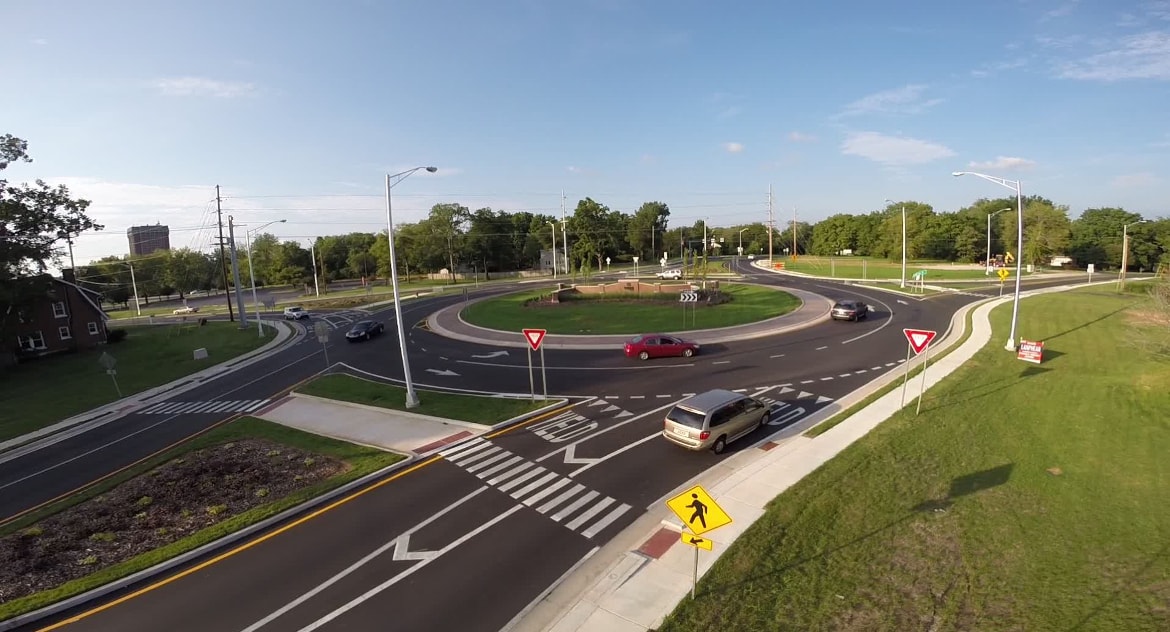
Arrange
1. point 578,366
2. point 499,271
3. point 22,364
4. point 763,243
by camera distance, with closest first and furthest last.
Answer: point 578,366, point 22,364, point 499,271, point 763,243

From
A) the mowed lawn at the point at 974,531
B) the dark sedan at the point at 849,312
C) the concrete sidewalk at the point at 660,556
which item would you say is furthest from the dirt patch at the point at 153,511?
the dark sedan at the point at 849,312

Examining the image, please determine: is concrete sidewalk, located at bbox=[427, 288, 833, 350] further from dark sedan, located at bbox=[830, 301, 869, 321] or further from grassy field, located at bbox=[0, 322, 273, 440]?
grassy field, located at bbox=[0, 322, 273, 440]

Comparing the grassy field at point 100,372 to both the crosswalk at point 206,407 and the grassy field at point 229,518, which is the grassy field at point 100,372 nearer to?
the crosswalk at point 206,407

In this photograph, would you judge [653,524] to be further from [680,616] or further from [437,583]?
[437,583]

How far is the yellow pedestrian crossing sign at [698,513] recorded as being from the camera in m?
8.34

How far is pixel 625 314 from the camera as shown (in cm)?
4362

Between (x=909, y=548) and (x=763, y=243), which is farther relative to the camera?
(x=763, y=243)

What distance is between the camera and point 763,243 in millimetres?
133500

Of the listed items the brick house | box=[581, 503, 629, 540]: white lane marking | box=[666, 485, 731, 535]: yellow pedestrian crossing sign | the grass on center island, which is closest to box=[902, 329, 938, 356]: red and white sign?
box=[581, 503, 629, 540]: white lane marking

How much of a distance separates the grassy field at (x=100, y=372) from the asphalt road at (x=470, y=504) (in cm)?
625

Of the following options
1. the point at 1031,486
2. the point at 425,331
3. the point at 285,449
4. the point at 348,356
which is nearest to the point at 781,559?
the point at 1031,486

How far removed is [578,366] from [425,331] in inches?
756

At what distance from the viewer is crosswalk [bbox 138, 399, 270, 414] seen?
24.1m

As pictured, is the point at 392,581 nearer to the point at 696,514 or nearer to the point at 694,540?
the point at 694,540
